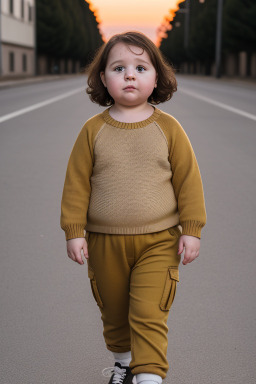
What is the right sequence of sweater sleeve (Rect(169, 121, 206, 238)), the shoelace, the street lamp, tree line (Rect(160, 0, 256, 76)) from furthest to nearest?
the street lamp → tree line (Rect(160, 0, 256, 76)) → the shoelace → sweater sleeve (Rect(169, 121, 206, 238))

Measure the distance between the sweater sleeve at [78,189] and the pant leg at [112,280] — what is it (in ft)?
0.26

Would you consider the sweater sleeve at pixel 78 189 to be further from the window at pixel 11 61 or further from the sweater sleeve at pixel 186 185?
the window at pixel 11 61

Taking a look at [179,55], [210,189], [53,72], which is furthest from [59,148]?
[179,55]

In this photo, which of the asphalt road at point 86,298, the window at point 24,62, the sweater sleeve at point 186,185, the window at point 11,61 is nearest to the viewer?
the sweater sleeve at point 186,185

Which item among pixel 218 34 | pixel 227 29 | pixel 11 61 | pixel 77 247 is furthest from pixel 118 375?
pixel 11 61

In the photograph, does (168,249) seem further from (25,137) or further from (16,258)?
(25,137)

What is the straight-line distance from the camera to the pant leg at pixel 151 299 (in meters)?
2.42

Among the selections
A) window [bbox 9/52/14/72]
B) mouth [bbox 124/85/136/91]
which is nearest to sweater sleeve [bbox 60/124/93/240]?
mouth [bbox 124/85/136/91]

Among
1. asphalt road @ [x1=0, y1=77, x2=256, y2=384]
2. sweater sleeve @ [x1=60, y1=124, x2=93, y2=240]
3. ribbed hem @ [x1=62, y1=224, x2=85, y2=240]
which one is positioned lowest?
asphalt road @ [x1=0, y1=77, x2=256, y2=384]

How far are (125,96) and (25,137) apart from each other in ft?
29.6

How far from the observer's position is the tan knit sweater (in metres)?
2.50

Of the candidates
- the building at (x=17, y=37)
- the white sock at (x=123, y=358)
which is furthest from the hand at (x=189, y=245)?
the building at (x=17, y=37)

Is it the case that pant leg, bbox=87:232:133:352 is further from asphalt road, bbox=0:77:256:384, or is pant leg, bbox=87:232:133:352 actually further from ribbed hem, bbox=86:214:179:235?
asphalt road, bbox=0:77:256:384

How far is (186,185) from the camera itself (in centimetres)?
254
